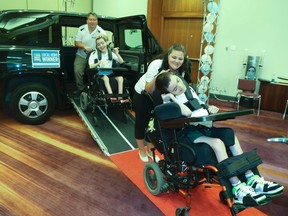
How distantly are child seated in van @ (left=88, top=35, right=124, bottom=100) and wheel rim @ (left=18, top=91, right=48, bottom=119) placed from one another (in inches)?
36.7

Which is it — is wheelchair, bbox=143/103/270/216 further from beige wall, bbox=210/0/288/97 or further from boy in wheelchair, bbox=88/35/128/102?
beige wall, bbox=210/0/288/97

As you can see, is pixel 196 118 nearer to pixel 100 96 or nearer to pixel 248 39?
pixel 100 96

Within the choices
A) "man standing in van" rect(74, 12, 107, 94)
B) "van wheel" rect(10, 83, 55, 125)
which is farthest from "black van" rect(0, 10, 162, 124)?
Result: "man standing in van" rect(74, 12, 107, 94)

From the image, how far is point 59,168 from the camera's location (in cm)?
269

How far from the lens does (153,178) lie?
7.40 ft

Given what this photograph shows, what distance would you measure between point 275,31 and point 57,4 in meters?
5.89

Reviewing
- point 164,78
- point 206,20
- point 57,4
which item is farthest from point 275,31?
point 57,4

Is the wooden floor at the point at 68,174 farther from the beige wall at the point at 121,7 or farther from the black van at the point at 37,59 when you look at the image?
the beige wall at the point at 121,7

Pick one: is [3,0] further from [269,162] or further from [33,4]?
[269,162]

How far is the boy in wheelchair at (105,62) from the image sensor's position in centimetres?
371

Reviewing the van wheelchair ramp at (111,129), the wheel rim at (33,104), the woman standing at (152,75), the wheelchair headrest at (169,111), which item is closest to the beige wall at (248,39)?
the van wheelchair ramp at (111,129)

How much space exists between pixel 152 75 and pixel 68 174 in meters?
1.36

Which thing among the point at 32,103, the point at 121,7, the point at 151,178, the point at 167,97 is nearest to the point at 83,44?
the point at 32,103

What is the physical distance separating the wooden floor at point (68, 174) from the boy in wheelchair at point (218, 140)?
64cm
